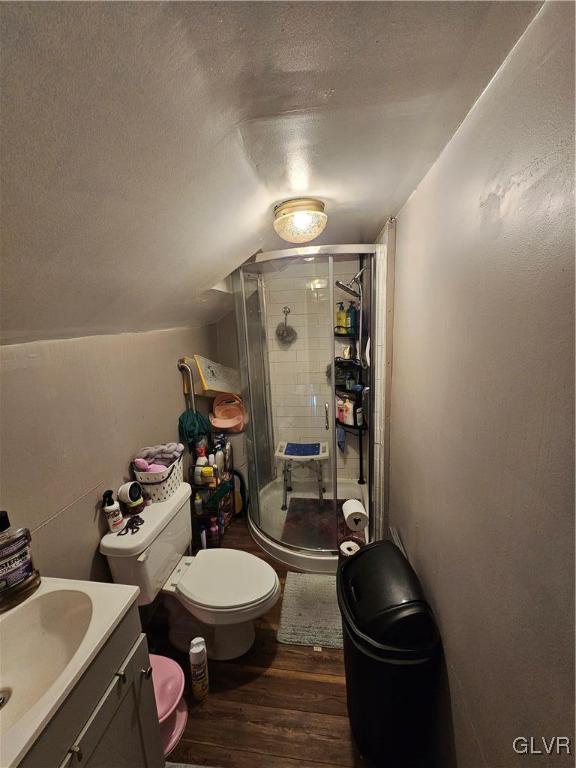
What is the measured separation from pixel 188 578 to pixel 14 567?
2.66 ft

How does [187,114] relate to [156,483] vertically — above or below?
above

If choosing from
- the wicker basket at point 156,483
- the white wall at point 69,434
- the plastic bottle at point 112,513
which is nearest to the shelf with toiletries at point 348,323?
the white wall at point 69,434

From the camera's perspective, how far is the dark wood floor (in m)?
1.21

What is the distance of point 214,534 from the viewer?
221 centimetres

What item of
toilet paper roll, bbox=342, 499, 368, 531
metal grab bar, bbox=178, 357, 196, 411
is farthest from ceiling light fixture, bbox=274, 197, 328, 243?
toilet paper roll, bbox=342, 499, 368, 531

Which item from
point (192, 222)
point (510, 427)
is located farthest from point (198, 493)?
point (510, 427)

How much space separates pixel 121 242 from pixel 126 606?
108cm

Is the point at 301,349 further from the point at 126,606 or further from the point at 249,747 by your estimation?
the point at 249,747

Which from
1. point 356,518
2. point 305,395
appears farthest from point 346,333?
point 356,518

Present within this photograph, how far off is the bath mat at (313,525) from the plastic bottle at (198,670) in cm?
91

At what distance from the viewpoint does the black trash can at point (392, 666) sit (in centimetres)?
98

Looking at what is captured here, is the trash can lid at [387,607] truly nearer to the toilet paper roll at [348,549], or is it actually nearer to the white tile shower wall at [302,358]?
the toilet paper roll at [348,549]

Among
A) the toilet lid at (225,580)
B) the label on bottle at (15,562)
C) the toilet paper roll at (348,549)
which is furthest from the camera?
the toilet paper roll at (348,549)

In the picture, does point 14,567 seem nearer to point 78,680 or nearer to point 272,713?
point 78,680
